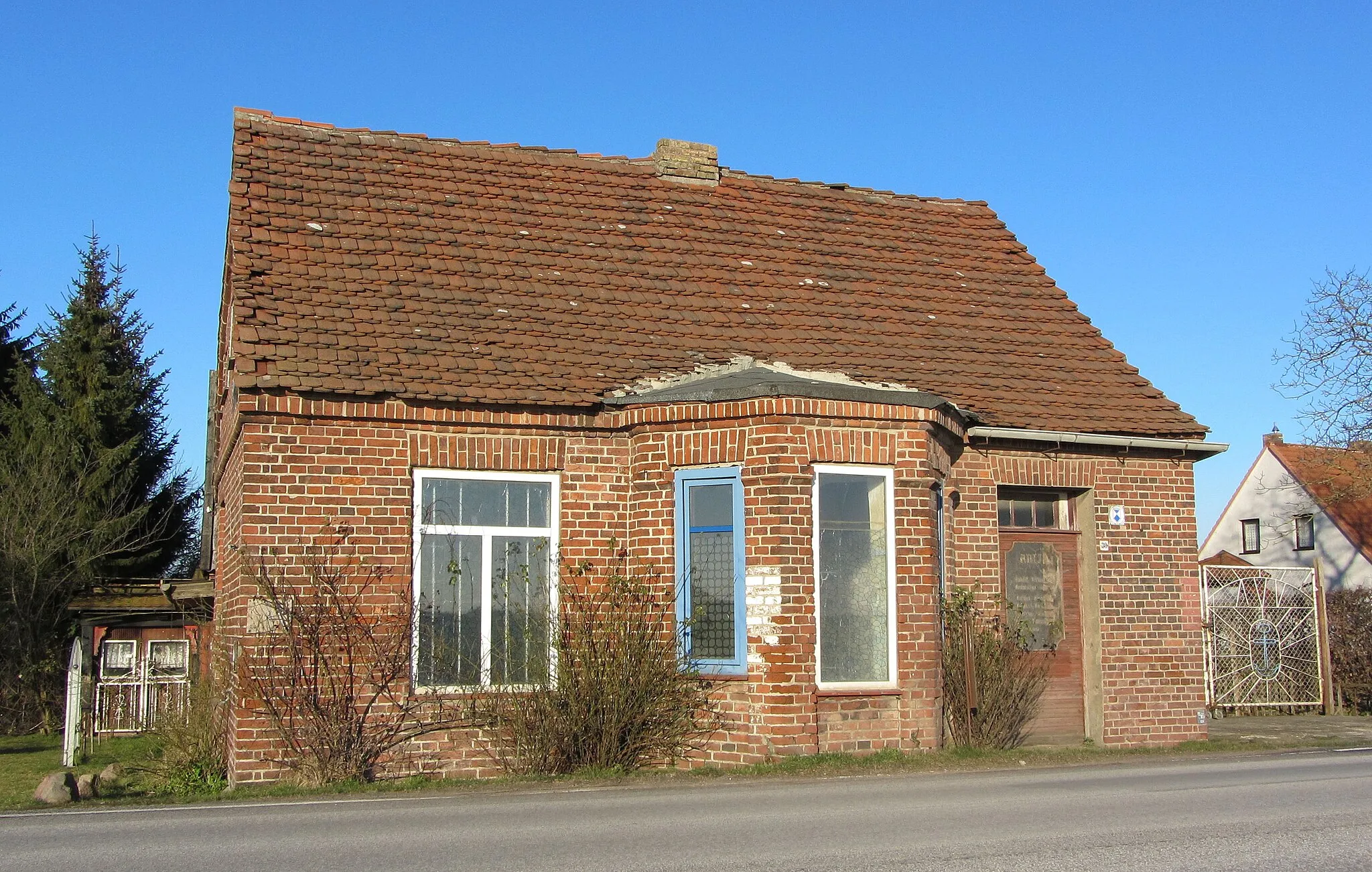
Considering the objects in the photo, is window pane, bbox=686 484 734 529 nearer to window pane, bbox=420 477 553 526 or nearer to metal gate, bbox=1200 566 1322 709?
window pane, bbox=420 477 553 526

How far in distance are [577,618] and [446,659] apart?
123 centimetres

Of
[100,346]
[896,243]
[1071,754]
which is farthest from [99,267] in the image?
[1071,754]

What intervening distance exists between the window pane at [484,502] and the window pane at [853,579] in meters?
2.69

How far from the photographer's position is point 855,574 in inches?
458

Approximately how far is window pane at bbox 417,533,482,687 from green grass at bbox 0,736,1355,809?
0.98 metres

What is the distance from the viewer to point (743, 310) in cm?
1388

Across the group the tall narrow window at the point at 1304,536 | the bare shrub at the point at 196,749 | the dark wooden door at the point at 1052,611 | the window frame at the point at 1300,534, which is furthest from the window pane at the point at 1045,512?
the tall narrow window at the point at 1304,536

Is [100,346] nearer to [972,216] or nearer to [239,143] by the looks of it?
[239,143]

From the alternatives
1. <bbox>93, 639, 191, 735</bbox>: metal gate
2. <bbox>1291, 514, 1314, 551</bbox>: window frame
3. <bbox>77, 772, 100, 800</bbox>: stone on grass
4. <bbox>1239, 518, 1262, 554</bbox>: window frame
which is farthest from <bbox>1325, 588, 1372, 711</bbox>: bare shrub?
<bbox>1239, 518, 1262, 554</bbox>: window frame

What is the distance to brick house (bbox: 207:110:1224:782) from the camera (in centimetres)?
1112

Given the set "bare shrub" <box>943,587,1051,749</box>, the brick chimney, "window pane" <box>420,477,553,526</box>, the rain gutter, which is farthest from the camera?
the brick chimney

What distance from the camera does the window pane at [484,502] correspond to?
37.6 feet

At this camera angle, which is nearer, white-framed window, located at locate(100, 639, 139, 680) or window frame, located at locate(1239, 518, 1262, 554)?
white-framed window, located at locate(100, 639, 139, 680)

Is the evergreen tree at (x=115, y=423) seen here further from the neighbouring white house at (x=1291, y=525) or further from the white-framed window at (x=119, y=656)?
the neighbouring white house at (x=1291, y=525)
